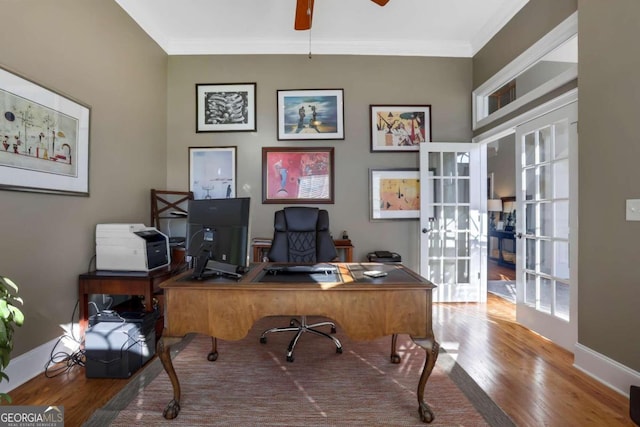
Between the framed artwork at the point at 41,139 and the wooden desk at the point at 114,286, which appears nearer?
the framed artwork at the point at 41,139

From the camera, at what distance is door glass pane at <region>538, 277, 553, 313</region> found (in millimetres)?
2572

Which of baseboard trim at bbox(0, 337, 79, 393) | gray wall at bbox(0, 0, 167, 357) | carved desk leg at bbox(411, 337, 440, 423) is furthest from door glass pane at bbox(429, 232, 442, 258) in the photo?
baseboard trim at bbox(0, 337, 79, 393)

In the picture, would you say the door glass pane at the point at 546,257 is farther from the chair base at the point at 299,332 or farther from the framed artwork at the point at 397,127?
the chair base at the point at 299,332

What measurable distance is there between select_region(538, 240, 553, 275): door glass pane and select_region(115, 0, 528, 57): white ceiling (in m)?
2.38

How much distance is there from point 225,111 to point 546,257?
153 inches

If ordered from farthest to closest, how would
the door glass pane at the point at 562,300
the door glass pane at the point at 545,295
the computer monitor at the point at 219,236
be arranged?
1. the door glass pane at the point at 545,295
2. the door glass pane at the point at 562,300
3. the computer monitor at the point at 219,236

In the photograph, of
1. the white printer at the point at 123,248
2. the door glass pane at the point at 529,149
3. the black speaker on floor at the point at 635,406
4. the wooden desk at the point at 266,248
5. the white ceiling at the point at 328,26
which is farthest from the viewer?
the wooden desk at the point at 266,248

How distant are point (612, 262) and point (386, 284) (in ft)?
5.28

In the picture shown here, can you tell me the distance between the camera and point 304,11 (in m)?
2.27

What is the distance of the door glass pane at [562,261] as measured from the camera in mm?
2408

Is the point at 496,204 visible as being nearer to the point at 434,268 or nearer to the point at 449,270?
the point at 449,270
